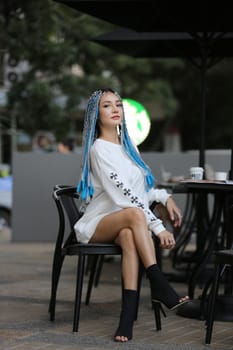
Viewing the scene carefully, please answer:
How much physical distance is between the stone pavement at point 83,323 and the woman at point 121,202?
224 millimetres

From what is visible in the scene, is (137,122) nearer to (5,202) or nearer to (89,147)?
(89,147)

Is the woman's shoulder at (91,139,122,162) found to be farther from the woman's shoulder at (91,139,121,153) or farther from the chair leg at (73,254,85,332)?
the chair leg at (73,254,85,332)

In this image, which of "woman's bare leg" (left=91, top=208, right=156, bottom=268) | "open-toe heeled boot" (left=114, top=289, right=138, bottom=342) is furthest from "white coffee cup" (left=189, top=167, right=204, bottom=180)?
"open-toe heeled boot" (left=114, top=289, right=138, bottom=342)

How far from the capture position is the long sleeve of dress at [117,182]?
510cm

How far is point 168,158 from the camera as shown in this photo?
38.0 feet

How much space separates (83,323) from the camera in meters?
5.45

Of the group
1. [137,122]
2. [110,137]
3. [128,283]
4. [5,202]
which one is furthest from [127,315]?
[5,202]

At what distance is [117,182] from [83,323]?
1.00 m

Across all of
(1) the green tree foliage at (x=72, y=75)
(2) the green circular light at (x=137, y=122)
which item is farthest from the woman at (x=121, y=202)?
(1) the green tree foliage at (x=72, y=75)

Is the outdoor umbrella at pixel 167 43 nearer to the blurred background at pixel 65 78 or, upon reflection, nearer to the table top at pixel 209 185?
the blurred background at pixel 65 78

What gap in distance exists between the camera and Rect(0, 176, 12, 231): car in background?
50.9ft

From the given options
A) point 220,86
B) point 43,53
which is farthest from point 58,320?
point 220,86

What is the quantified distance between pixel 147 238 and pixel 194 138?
2970 cm

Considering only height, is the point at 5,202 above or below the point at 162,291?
below
